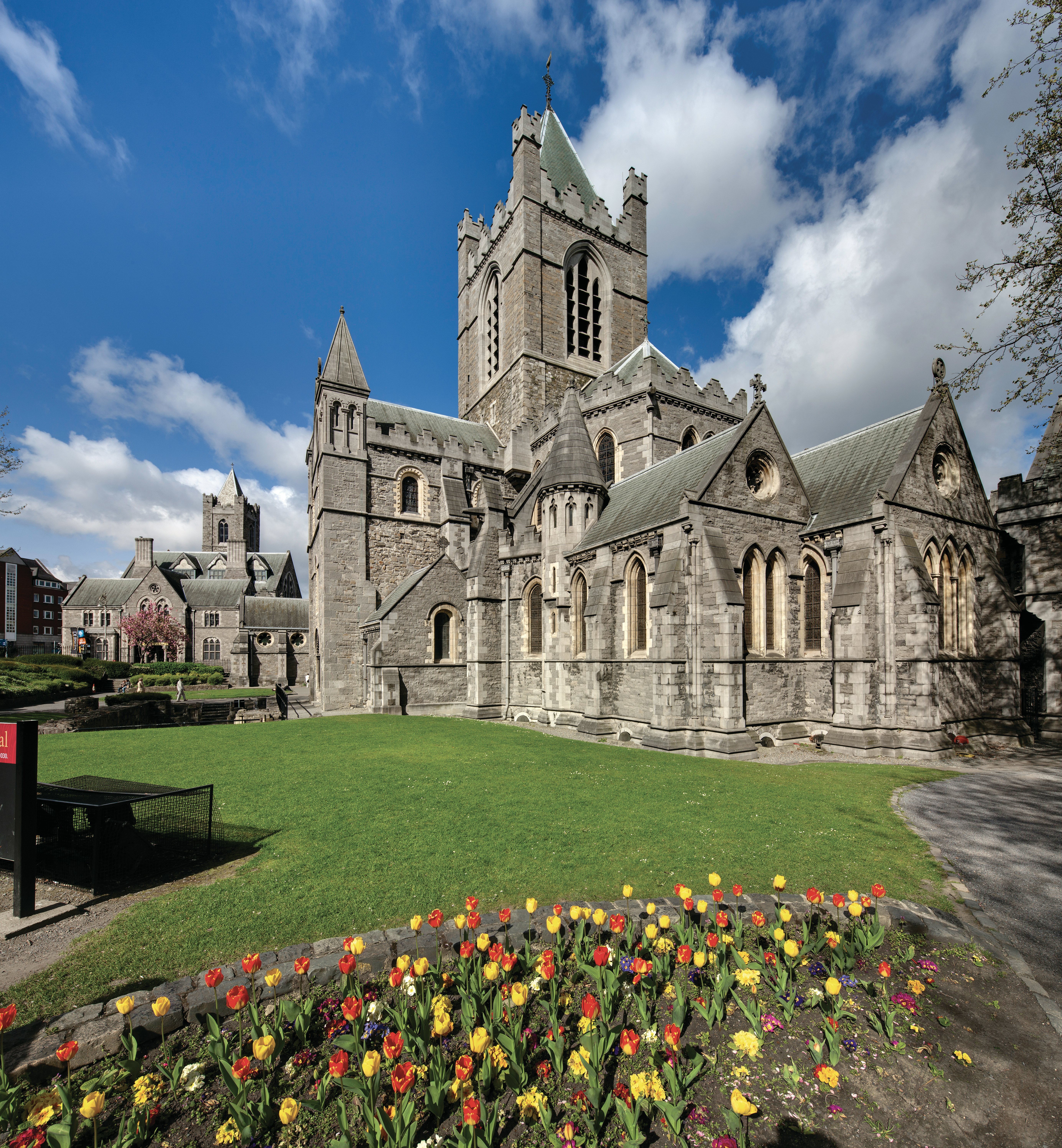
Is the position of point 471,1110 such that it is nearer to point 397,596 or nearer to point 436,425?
point 397,596

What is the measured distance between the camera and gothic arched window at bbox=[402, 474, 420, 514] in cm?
2533

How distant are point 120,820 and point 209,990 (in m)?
3.36

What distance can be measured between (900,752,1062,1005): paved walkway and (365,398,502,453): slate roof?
2237cm

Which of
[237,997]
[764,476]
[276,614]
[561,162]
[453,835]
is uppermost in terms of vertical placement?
[561,162]

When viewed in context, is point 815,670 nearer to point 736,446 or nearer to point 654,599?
point 654,599

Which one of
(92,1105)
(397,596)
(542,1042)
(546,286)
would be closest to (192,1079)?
(92,1105)

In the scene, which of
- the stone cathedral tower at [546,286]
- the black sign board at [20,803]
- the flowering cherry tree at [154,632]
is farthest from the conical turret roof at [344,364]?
the flowering cherry tree at [154,632]

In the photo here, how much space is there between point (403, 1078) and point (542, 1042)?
131 centimetres

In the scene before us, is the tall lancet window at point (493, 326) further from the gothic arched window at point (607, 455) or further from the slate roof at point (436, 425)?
the gothic arched window at point (607, 455)

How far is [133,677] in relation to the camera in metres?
39.6

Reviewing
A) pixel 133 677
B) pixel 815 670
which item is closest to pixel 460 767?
pixel 815 670

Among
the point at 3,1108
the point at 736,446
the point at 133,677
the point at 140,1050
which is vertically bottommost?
the point at 133,677

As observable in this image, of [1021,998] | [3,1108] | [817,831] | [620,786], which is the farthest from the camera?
[620,786]

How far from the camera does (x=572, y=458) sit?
20078 mm
